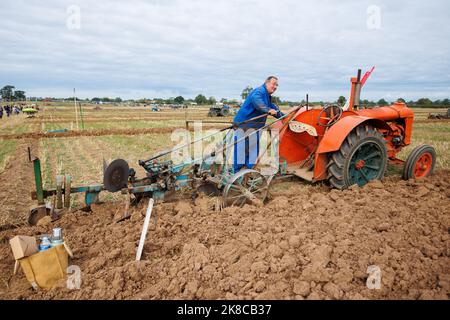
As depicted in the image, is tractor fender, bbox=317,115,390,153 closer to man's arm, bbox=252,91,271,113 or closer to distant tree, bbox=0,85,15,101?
man's arm, bbox=252,91,271,113

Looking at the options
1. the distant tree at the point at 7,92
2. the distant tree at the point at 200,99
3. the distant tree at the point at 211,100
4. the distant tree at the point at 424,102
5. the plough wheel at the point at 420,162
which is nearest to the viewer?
the plough wheel at the point at 420,162

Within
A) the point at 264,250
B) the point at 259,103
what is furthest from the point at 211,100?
the point at 264,250

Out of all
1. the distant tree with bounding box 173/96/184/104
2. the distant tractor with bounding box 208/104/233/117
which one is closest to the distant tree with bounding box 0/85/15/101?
the distant tree with bounding box 173/96/184/104

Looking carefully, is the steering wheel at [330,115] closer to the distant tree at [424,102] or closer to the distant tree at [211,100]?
the distant tree at [424,102]

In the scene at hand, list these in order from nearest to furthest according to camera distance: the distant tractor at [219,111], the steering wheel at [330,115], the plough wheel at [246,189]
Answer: the plough wheel at [246,189] < the steering wheel at [330,115] < the distant tractor at [219,111]

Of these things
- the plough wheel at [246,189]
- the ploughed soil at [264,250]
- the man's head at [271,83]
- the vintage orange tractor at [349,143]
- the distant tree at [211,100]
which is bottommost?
the ploughed soil at [264,250]

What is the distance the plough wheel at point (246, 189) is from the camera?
4.57 m

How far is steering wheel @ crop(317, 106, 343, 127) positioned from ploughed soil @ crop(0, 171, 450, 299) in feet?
4.48

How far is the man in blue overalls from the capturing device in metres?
5.32

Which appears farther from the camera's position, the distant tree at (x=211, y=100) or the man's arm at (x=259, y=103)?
the distant tree at (x=211, y=100)

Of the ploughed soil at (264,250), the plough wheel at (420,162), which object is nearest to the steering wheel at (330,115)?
the ploughed soil at (264,250)

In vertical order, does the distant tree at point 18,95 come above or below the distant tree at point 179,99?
above

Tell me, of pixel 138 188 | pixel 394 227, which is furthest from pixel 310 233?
pixel 138 188
